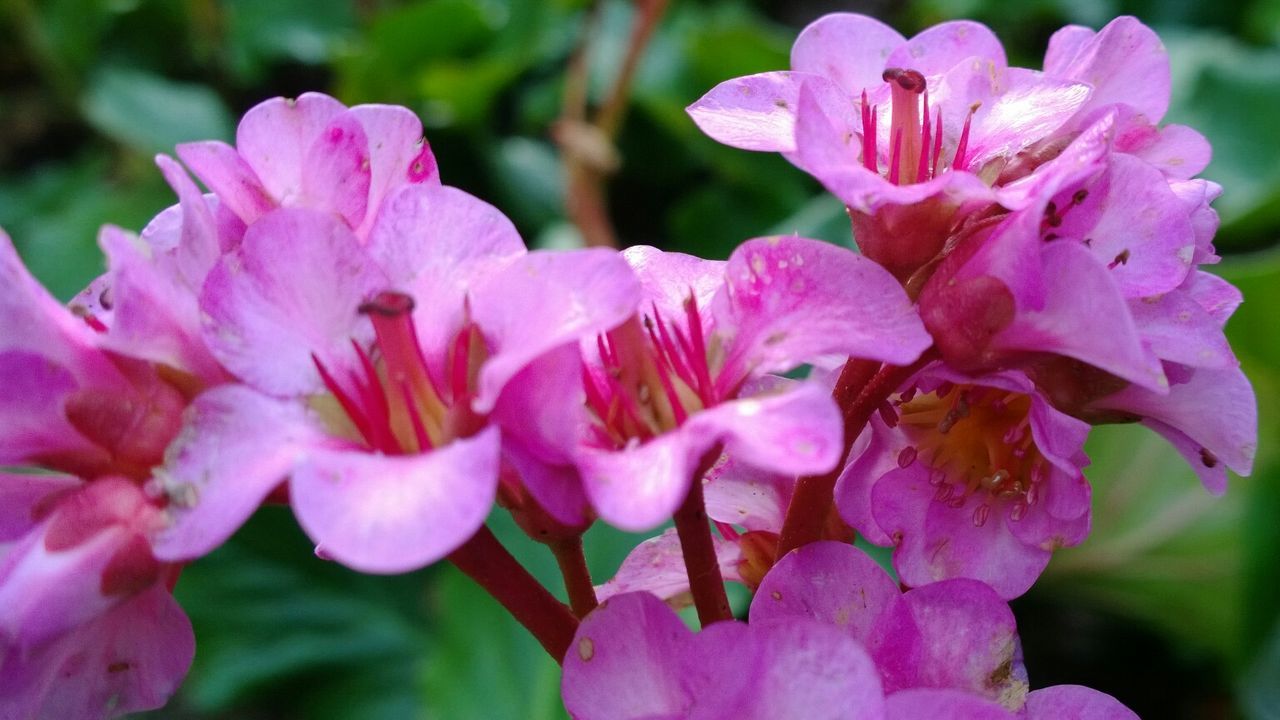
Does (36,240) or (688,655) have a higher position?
(688,655)

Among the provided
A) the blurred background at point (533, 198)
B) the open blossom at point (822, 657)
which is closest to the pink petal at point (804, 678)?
the open blossom at point (822, 657)

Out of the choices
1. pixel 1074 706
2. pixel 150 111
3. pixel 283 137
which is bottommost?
pixel 150 111

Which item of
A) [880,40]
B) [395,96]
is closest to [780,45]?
[395,96]

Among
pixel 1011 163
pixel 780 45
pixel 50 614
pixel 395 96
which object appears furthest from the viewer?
pixel 395 96

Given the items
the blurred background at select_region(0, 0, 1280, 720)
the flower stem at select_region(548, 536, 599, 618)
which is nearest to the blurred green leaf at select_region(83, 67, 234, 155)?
the blurred background at select_region(0, 0, 1280, 720)

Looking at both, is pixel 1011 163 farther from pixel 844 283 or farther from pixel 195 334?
pixel 195 334

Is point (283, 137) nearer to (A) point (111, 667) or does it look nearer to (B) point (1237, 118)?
(A) point (111, 667)

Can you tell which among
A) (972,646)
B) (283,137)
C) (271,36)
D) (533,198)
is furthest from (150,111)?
(972,646)
